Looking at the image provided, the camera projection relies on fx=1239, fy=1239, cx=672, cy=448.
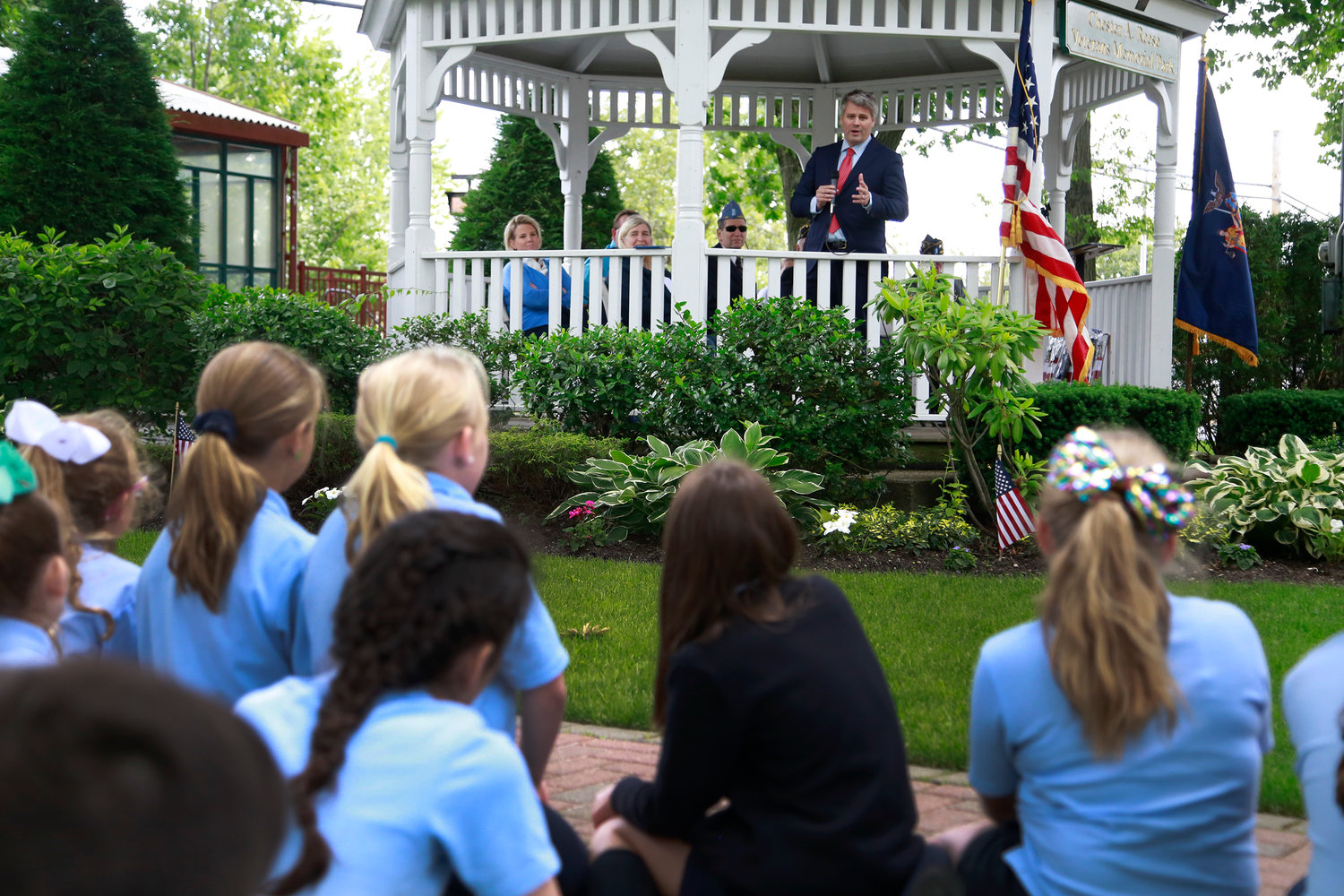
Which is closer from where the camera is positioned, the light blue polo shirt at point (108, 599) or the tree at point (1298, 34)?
the light blue polo shirt at point (108, 599)

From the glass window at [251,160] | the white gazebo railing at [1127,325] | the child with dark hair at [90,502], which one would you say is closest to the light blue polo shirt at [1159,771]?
the child with dark hair at [90,502]

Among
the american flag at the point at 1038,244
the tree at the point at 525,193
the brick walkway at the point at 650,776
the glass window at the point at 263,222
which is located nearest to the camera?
the brick walkway at the point at 650,776

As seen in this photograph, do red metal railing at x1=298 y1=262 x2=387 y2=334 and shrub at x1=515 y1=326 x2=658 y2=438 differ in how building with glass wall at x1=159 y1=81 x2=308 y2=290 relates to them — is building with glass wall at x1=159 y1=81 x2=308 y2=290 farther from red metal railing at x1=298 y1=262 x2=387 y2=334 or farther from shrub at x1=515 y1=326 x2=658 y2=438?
shrub at x1=515 y1=326 x2=658 y2=438

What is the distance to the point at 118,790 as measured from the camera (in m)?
0.73

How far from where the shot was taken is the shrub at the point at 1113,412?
321 inches

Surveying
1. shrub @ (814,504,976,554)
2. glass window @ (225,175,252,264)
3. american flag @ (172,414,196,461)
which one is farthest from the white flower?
glass window @ (225,175,252,264)

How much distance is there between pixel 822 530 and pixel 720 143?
17.8 metres

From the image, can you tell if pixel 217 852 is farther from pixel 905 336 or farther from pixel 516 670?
pixel 905 336

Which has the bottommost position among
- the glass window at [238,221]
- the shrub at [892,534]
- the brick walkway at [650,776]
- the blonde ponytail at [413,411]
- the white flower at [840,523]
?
the brick walkway at [650,776]

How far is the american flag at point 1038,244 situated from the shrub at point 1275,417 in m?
3.93

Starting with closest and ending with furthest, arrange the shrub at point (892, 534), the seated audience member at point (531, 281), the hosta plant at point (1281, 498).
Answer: the shrub at point (892, 534), the hosta plant at point (1281, 498), the seated audience member at point (531, 281)

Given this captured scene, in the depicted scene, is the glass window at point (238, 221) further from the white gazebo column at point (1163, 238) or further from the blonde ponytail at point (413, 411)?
the blonde ponytail at point (413, 411)

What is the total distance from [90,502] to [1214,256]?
9943 millimetres

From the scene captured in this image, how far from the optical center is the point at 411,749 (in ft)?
5.66
